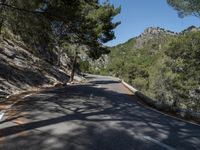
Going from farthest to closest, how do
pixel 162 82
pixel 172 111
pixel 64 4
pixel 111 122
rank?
pixel 162 82 < pixel 64 4 < pixel 172 111 < pixel 111 122

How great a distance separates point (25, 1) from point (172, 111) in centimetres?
907

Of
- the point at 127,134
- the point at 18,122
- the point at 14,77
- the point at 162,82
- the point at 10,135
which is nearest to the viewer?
the point at 10,135

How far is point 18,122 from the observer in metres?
8.97

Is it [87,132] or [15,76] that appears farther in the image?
[15,76]

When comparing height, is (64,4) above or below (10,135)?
above

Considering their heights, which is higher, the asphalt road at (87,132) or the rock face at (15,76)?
the rock face at (15,76)

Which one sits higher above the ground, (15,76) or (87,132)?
(15,76)

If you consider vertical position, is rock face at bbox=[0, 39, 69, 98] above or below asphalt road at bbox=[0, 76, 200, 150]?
above

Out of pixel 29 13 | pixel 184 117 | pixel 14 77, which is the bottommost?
pixel 184 117

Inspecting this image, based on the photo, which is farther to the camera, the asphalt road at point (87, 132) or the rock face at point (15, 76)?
the rock face at point (15, 76)

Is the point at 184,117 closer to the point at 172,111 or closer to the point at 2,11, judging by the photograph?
the point at 172,111

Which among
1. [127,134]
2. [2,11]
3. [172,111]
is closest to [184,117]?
[172,111]

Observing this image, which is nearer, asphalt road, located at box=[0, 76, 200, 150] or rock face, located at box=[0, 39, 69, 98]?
asphalt road, located at box=[0, 76, 200, 150]

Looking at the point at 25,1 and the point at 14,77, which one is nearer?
the point at 25,1
